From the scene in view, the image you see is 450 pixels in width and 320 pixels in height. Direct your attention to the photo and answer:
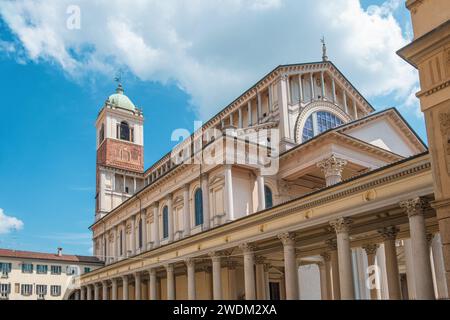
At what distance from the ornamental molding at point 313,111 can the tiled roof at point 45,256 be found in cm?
2975

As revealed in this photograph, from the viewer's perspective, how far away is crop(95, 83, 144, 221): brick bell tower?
54.5 metres

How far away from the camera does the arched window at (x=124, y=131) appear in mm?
59438

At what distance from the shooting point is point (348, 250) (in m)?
15.7

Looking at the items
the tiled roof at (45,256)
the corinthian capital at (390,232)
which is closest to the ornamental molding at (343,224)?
the corinthian capital at (390,232)

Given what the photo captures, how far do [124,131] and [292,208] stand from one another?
1776 inches

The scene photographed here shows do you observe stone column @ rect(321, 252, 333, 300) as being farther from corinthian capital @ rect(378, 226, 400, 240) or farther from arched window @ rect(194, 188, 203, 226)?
arched window @ rect(194, 188, 203, 226)

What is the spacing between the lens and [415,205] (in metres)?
13.5

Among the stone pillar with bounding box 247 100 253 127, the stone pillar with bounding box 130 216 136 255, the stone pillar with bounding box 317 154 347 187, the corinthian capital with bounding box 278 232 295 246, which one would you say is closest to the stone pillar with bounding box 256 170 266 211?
the stone pillar with bounding box 317 154 347 187

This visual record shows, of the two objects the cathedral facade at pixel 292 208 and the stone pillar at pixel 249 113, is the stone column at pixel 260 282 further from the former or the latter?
the stone pillar at pixel 249 113

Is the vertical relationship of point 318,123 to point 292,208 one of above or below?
above

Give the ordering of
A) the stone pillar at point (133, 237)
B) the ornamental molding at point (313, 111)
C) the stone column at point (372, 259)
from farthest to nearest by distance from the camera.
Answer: the stone pillar at point (133, 237) → the ornamental molding at point (313, 111) → the stone column at point (372, 259)

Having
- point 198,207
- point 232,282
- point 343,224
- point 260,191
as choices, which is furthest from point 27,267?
point 343,224

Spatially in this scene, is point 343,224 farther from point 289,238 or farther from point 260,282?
point 260,282
